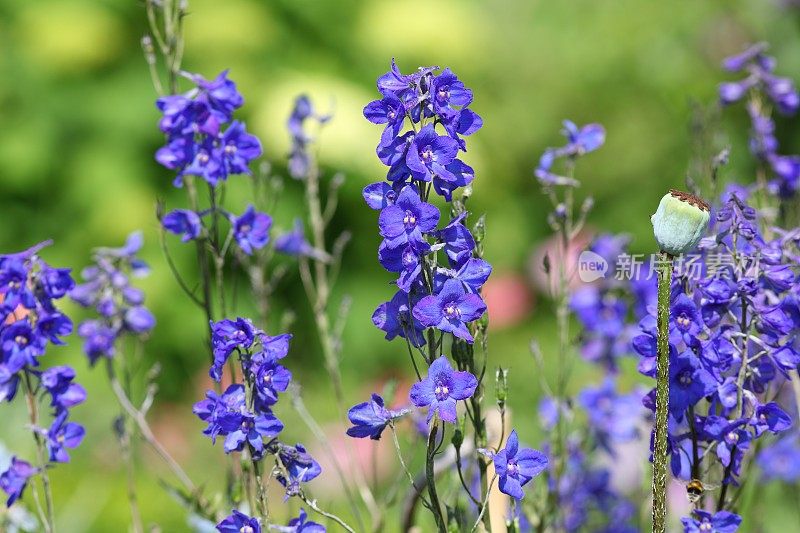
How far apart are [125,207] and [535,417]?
1906 millimetres

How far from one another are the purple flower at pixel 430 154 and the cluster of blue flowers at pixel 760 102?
810 mm

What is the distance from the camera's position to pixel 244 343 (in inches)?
45.1

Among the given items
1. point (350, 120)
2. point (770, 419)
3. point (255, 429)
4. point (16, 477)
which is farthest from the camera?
point (350, 120)

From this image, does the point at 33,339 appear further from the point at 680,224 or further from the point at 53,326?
the point at 680,224

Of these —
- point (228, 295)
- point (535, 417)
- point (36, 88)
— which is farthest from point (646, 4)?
point (36, 88)

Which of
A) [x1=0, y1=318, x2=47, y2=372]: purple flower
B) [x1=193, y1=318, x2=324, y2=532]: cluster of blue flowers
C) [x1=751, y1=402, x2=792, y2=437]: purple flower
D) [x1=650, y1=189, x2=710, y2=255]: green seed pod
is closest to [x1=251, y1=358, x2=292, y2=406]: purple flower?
[x1=193, y1=318, x2=324, y2=532]: cluster of blue flowers

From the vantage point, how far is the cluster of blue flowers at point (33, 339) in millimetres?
1322

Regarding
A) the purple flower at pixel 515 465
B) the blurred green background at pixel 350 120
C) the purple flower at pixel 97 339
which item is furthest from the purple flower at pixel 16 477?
the blurred green background at pixel 350 120

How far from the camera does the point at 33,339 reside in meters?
1.34

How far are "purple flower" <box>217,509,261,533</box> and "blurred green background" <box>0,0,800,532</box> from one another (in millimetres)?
2719

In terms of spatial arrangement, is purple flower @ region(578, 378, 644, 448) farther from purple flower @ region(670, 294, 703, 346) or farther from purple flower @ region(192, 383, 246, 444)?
purple flower @ region(192, 383, 246, 444)

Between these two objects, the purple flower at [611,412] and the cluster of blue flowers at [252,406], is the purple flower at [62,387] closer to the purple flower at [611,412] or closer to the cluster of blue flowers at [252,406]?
the cluster of blue flowers at [252,406]

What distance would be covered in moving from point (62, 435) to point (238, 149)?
452mm

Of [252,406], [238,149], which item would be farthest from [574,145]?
[252,406]
